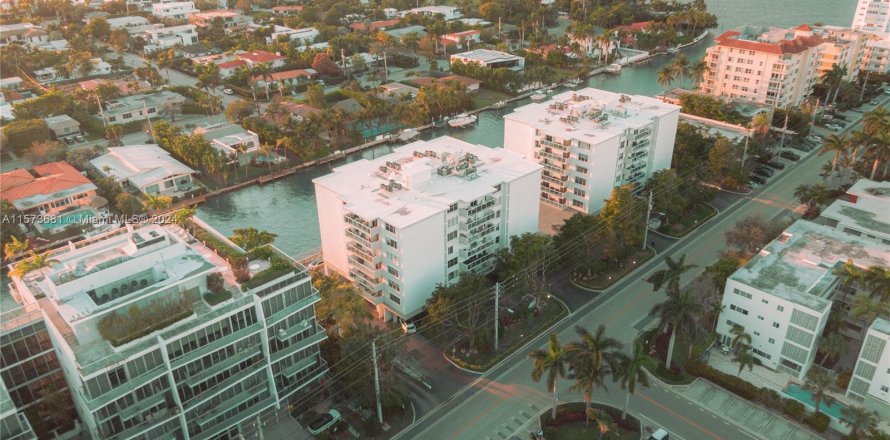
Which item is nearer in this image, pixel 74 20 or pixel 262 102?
pixel 262 102

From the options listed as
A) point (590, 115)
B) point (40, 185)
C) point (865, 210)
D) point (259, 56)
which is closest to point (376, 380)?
point (590, 115)

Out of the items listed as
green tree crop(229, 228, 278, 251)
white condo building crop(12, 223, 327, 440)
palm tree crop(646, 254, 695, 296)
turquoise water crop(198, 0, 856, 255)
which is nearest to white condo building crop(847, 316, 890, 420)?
palm tree crop(646, 254, 695, 296)

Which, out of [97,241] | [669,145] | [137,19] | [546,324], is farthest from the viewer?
[137,19]

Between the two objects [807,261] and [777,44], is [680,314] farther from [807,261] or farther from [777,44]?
[777,44]

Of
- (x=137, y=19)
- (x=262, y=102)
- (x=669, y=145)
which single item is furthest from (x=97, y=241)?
(x=137, y=19)

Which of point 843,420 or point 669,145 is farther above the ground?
point 669,145

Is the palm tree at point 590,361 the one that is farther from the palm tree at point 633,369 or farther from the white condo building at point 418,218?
the white condo building at point 418,218

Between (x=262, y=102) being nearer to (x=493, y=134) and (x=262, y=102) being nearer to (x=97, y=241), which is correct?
(x=493, y=134)
